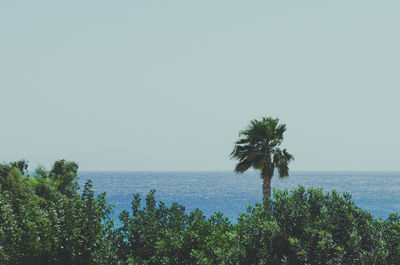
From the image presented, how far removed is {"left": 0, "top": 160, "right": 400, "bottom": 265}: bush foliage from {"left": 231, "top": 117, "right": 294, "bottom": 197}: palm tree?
13.9m

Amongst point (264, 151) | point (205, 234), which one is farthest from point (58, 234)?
point (264, 151)

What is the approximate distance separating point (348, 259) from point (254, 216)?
1.98m

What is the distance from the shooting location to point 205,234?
36.2 ft

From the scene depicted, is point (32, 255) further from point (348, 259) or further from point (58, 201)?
point (348, 259)

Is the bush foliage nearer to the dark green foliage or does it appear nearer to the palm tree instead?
the dark green foliage

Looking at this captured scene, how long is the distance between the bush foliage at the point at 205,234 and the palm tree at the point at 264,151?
13873 mm

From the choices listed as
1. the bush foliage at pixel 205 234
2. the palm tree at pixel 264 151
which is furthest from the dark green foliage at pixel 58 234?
the palm tree at pixel 264 151

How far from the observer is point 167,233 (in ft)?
34.0

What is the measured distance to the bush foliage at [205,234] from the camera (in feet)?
28.4

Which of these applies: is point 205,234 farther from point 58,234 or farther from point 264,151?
point 264,151

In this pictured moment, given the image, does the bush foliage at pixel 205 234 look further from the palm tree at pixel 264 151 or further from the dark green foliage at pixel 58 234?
the palm tree at pixel 264 151

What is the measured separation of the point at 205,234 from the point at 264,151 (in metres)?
15.2

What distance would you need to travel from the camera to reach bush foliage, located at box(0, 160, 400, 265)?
8.66m

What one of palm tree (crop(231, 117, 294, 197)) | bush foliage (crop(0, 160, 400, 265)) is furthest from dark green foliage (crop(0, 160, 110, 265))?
palm tree (crop(231, 117, 294, 197))
